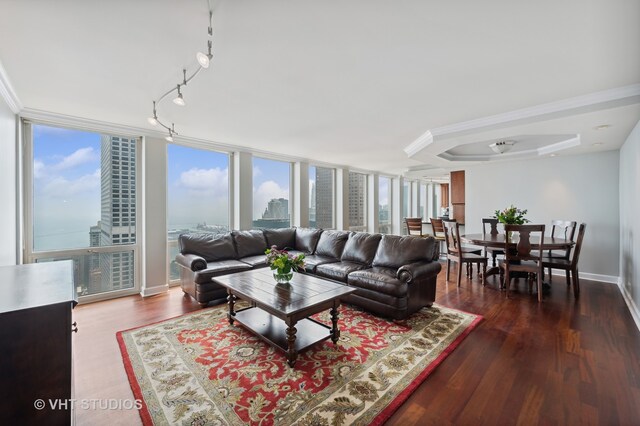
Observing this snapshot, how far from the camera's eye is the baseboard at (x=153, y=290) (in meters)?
4.04

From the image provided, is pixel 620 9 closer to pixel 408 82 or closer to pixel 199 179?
pixel 408 82

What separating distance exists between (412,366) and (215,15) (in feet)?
9.35

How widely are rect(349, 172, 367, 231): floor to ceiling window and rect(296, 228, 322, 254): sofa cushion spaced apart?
2.75 meters

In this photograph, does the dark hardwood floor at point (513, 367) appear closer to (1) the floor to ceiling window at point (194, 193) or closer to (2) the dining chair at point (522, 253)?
(2) the dining chair at point (522, 253)

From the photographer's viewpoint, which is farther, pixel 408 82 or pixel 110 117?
pixel 110 117

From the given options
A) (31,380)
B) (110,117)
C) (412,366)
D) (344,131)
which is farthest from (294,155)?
(31,380)

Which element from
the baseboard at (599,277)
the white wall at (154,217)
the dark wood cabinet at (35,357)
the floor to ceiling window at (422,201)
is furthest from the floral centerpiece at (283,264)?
the floor to ceiling window at (422,201)

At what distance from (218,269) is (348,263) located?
5.95 ft

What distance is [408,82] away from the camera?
2.57 metres

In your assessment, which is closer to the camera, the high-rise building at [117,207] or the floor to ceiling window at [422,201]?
the high-rise building at [117,207]

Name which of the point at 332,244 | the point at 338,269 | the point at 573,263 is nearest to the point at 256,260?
the point at 332,244

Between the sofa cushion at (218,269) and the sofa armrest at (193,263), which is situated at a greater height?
the sofa armrest at (193,263)

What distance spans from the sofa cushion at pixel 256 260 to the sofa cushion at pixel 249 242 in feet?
0.35

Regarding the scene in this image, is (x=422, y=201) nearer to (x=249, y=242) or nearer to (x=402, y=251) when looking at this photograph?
(x=402, y=251)
